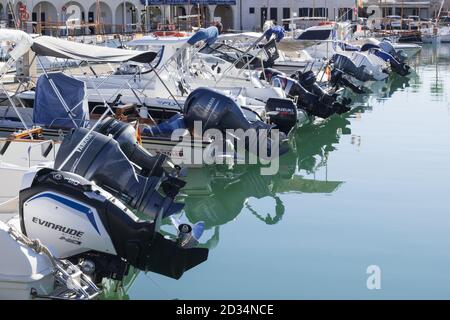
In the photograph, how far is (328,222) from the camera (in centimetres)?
1055

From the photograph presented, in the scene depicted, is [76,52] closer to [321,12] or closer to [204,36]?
[204,36]

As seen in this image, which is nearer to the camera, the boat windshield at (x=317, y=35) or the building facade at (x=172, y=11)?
the boat windshield at (x=317, y=35)

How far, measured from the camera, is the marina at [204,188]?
6.85 m

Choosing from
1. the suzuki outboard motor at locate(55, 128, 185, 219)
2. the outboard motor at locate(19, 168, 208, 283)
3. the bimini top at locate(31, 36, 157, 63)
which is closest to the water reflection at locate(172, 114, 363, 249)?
the suzuki outboard motor at locate(55, 128, 185, 219)

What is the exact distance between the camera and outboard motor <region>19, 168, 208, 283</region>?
6797 mm

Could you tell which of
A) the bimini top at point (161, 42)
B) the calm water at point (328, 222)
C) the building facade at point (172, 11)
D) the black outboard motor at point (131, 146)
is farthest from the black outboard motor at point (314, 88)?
the building facade at point (172, 11)

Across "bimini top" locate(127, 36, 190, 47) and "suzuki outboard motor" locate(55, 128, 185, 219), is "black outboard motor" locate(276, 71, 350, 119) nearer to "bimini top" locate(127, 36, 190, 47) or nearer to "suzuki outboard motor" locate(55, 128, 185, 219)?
"bimini top" locate(127, 36, 190, 47)

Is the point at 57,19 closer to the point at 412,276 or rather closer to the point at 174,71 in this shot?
the point at 174,71

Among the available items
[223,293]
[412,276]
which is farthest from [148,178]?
[412,276]

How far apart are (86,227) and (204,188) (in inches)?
235

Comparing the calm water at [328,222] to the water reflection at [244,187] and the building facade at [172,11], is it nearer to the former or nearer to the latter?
the water reflection at [244,187]

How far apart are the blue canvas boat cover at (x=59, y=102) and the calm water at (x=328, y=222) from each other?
2.37m

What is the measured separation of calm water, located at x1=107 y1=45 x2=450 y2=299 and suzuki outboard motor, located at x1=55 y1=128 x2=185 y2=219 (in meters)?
0.83

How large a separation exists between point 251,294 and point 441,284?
2242mm
